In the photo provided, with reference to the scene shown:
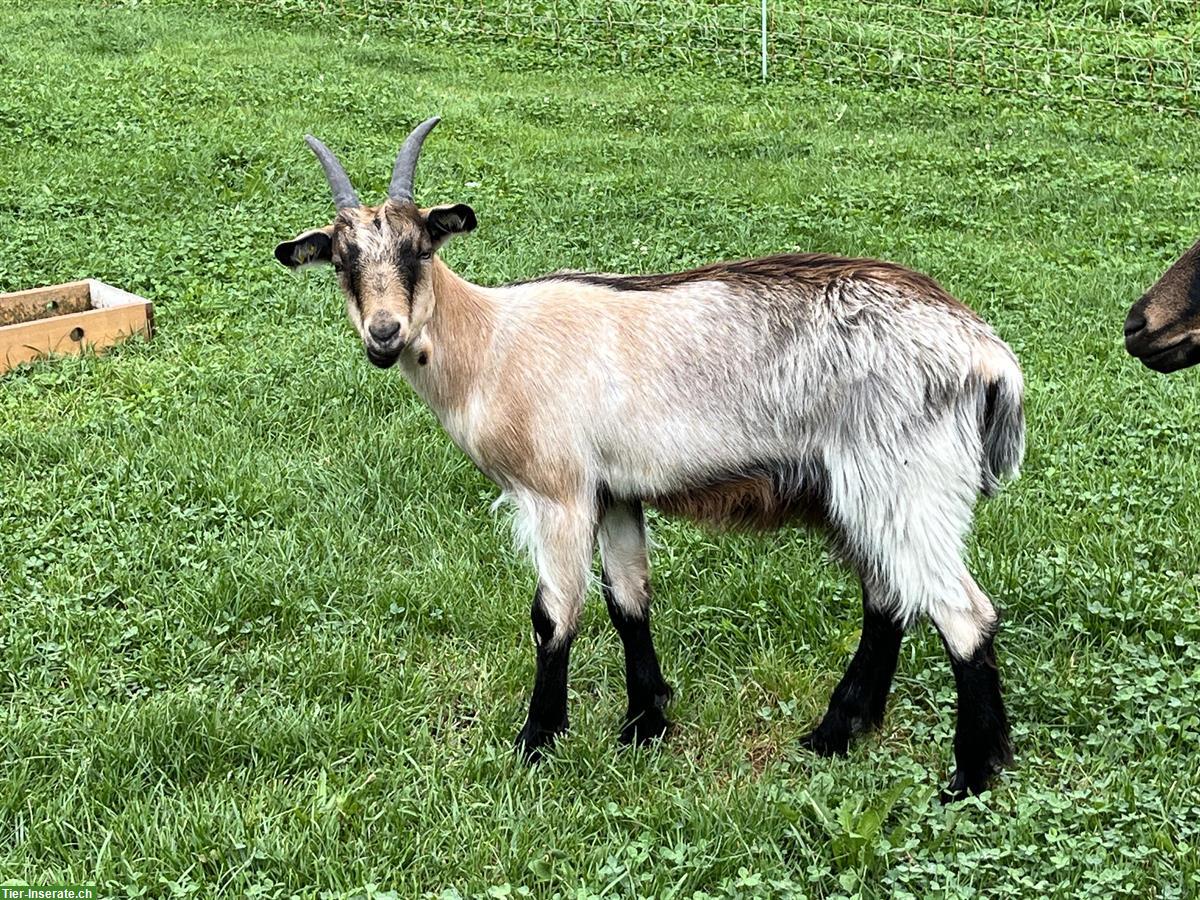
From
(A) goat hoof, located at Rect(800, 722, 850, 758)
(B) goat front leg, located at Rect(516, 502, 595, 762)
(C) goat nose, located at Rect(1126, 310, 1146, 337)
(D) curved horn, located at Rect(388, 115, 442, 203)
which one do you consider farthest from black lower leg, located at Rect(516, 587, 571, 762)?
(C) goat nose, located at Rect(1126, 310, 1146, 337)

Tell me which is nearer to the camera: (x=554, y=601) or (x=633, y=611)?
(x=554, y=601)

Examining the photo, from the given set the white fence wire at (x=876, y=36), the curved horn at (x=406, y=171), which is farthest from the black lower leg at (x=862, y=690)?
the white fence wire at (x=876, y=36)

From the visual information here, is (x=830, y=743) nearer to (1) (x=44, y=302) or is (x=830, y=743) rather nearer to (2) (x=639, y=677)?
(2) (x=639, y=677)

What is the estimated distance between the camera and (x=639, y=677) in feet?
12.4

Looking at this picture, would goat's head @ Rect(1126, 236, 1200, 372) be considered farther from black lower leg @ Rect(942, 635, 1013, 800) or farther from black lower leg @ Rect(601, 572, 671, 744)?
black lower leg @ Rect(601, 572, 671, 744)

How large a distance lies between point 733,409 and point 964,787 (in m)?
1.21

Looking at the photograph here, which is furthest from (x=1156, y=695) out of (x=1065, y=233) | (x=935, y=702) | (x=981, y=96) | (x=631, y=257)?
(x=981, y=96)

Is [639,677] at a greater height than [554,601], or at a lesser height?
lesser

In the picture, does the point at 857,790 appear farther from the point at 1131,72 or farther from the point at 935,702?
the point at 1131,72

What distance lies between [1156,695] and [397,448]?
301cm

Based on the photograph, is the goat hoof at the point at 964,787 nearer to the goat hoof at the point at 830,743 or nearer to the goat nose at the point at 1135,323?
the goat hoof at the point at 830,743

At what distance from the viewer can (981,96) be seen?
40.8ft

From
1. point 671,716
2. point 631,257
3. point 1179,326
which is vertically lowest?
point 671,716

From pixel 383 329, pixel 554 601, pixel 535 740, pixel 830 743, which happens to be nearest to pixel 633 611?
pixel 554 601
